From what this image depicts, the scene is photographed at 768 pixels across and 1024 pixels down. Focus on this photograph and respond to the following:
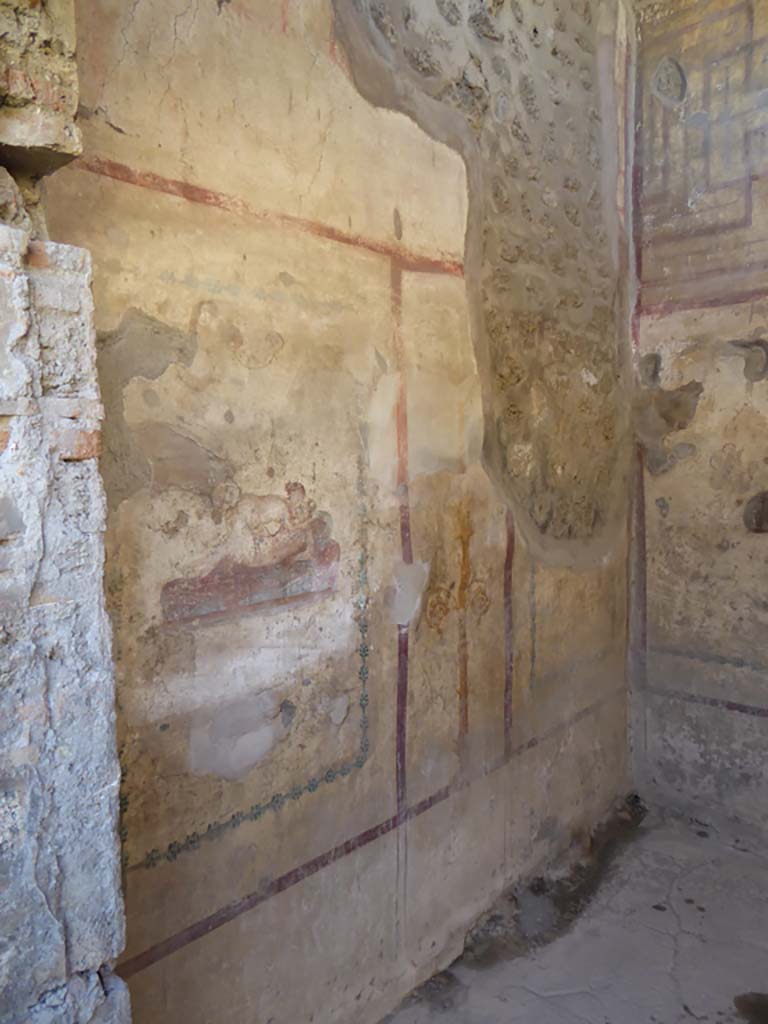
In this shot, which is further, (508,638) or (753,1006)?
(508,638)

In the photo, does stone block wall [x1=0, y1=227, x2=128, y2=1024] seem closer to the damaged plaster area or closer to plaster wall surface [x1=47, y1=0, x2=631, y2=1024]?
plaster wall surface [x1=47, y1=0, x2=631, y2=1024]

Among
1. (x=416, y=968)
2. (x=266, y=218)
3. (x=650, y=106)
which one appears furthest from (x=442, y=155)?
(x=416, y=968)

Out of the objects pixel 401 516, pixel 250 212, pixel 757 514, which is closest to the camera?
pixel 250 212

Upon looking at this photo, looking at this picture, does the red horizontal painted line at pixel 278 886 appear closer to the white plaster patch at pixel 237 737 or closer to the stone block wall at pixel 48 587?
the white plaster patch at pixel 237 737

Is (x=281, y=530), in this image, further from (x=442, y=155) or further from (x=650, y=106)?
(x=650, y=106)

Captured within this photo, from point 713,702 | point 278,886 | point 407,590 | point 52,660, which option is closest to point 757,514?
point 713,702

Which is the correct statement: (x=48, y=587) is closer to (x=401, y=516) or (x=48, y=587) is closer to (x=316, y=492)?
(x=316, y=492)

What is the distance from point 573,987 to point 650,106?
3525mm

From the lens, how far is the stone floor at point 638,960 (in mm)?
2256

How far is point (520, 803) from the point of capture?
2777 mm

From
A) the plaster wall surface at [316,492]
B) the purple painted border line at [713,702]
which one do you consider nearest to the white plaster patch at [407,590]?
the plaster wall surface at [316,492]

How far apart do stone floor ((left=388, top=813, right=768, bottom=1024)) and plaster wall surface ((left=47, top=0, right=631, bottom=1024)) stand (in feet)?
0.47

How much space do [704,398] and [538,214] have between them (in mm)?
1137

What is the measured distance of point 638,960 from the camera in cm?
248
